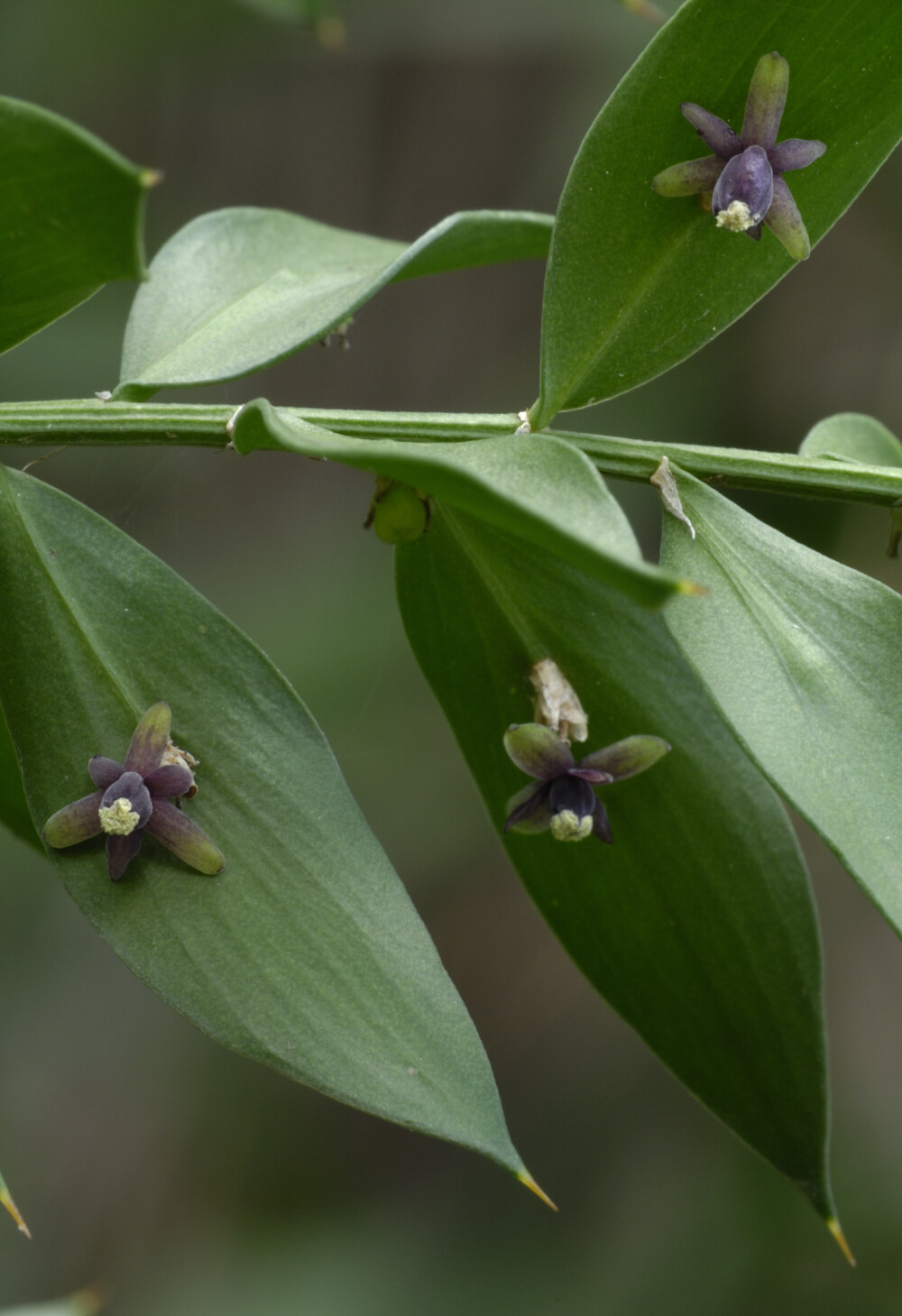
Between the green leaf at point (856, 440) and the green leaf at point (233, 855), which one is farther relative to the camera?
the green leaf at point (856, 440)

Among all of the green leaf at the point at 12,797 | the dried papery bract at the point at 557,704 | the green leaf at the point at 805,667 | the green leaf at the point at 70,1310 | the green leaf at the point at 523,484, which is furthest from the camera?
the green leaf at the point at 70,1310

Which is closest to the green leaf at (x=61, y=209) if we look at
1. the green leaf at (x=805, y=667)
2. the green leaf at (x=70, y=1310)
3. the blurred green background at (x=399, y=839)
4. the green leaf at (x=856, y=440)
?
the green leaf at (x=805, y=667)

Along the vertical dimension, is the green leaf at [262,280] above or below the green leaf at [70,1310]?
above

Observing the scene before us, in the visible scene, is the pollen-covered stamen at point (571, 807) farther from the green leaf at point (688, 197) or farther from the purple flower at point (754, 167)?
the purple flower at point (754, 167)

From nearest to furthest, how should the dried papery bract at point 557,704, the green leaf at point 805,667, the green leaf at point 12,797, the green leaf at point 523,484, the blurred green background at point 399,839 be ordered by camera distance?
1. the green leaf at point 523,484
2. the green leaf at point 805,667
3. the dried papery bract at point 557,704
4. the green leaf at point 12,797
5. the blurred green background at point 399,839

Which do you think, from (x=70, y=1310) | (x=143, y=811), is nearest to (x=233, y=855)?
(x=143, y=811)

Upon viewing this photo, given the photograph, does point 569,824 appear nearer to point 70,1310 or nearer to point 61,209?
point 61,209

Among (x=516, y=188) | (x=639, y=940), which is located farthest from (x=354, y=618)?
(x=639, y=940)
